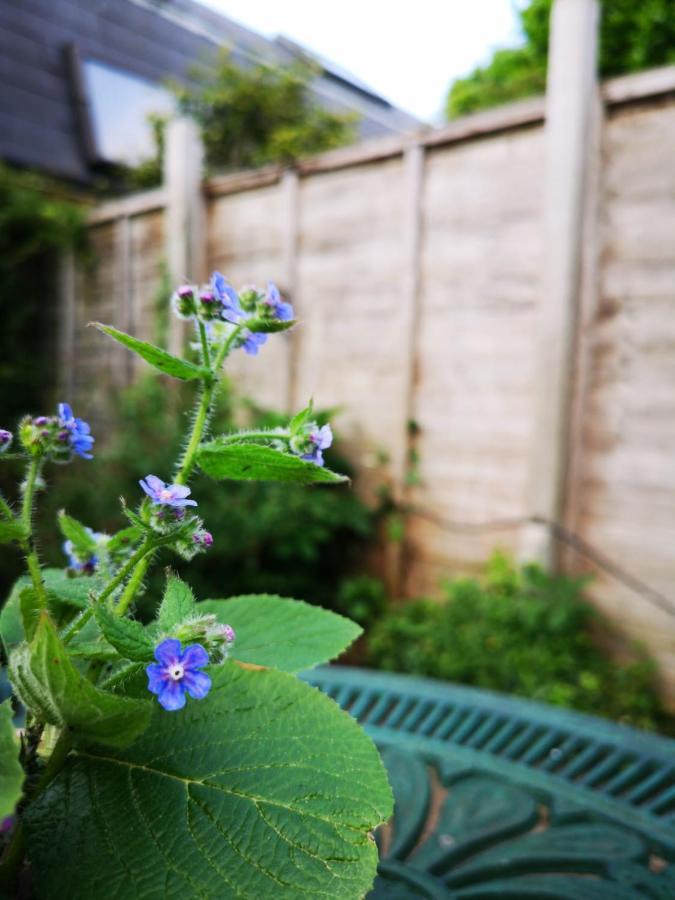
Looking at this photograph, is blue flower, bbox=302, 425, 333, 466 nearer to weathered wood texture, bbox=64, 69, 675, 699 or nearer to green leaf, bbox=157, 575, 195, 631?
green leaf, bbox=157, 575, 195, 631

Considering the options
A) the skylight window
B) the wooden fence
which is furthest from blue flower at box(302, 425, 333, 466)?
the skylight window

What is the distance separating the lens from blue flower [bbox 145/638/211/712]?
1.42ft

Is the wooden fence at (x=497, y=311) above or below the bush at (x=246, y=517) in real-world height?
above

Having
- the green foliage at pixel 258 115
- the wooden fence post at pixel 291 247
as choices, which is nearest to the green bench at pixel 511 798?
the wooden fence post at pixel 291 247

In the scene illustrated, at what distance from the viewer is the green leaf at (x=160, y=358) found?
50cm

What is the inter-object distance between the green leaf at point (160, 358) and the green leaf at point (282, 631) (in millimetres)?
173

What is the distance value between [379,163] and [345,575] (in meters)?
1.69

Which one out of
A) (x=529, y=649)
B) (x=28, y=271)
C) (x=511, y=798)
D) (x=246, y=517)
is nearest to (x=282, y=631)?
(x=511, y=798)

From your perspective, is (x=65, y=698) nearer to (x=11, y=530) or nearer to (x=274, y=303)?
(x=11, y=530)

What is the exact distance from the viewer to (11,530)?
453 millimetres

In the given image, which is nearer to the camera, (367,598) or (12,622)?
(12,622)

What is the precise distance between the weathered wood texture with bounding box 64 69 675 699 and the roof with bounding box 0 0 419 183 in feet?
6.69

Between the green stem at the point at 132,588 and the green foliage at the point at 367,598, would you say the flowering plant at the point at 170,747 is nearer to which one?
the green stem at the point at 132,588

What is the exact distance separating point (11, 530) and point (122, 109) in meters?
6.07
